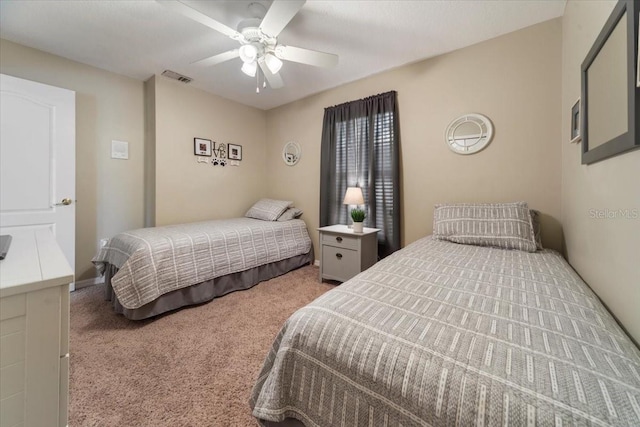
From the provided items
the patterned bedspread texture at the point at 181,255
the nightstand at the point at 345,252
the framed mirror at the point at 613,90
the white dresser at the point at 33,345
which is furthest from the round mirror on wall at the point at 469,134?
the white dresser at the point at 33,345

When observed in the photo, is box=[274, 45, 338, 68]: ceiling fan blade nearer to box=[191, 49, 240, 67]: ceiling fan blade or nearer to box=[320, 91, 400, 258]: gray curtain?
box=[191, 49, 240, 67]: ceiling fan blade

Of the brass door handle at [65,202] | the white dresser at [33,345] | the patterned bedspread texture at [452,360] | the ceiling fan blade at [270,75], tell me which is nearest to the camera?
the patterned bedspread texture at [452,360]

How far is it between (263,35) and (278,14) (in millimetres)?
278

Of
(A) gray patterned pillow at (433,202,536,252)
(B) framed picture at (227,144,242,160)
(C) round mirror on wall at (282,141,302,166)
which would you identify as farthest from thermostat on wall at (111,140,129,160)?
(A) gray patterned pillow at (433,202,536,252)

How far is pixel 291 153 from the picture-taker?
379cm

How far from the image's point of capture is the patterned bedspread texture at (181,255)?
1.94m

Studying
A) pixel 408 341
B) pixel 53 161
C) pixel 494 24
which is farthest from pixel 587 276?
pixel 53 161

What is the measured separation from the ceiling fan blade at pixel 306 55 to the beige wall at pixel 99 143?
2267mm

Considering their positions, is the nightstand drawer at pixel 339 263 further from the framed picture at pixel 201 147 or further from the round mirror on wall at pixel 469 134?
the framed picture at pixel 201 147

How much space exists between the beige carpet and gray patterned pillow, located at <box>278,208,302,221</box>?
128 cm

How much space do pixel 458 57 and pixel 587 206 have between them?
1782 mm

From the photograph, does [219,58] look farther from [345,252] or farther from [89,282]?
[89,282]

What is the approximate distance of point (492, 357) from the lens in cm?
63

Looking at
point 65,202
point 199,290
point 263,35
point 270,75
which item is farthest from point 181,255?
point 263,35
